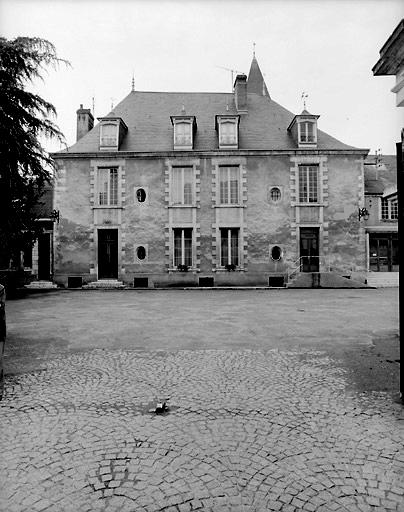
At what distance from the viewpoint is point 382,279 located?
69.4 feet

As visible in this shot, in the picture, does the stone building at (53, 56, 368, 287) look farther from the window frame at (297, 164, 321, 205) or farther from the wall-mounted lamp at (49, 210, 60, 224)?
the wall-mounted lamp at (49, 210, 60, 224)

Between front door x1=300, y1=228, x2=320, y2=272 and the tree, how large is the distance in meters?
13.6

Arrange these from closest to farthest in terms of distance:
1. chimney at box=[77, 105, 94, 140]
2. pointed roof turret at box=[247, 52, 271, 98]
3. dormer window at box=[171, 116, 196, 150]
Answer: dormer window at box=[171, 116, 196, 150], chimney at box=[77, 105, 94, 140], pointed roof turret at box=[247, 52, 271, 98]

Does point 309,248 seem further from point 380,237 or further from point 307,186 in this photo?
point 380,237

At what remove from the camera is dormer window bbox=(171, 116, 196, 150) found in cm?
2039

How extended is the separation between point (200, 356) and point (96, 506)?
3.56 metres

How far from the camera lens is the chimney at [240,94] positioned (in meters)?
22.6

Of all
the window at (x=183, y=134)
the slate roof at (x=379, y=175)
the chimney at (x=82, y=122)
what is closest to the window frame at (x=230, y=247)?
the window at (x=183, y=134)

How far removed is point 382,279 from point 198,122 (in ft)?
47.2

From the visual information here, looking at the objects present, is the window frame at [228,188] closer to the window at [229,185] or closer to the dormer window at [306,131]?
the window at [229,185]

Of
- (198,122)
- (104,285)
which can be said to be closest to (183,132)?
(198,122)

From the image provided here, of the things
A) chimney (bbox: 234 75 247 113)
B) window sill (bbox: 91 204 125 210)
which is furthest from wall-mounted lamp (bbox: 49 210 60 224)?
chimney (bbox: 234 75 247 113)

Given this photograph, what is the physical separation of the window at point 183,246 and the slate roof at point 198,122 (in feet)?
15.4

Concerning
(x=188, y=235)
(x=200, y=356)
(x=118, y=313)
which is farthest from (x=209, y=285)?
(x=200, y=356)
